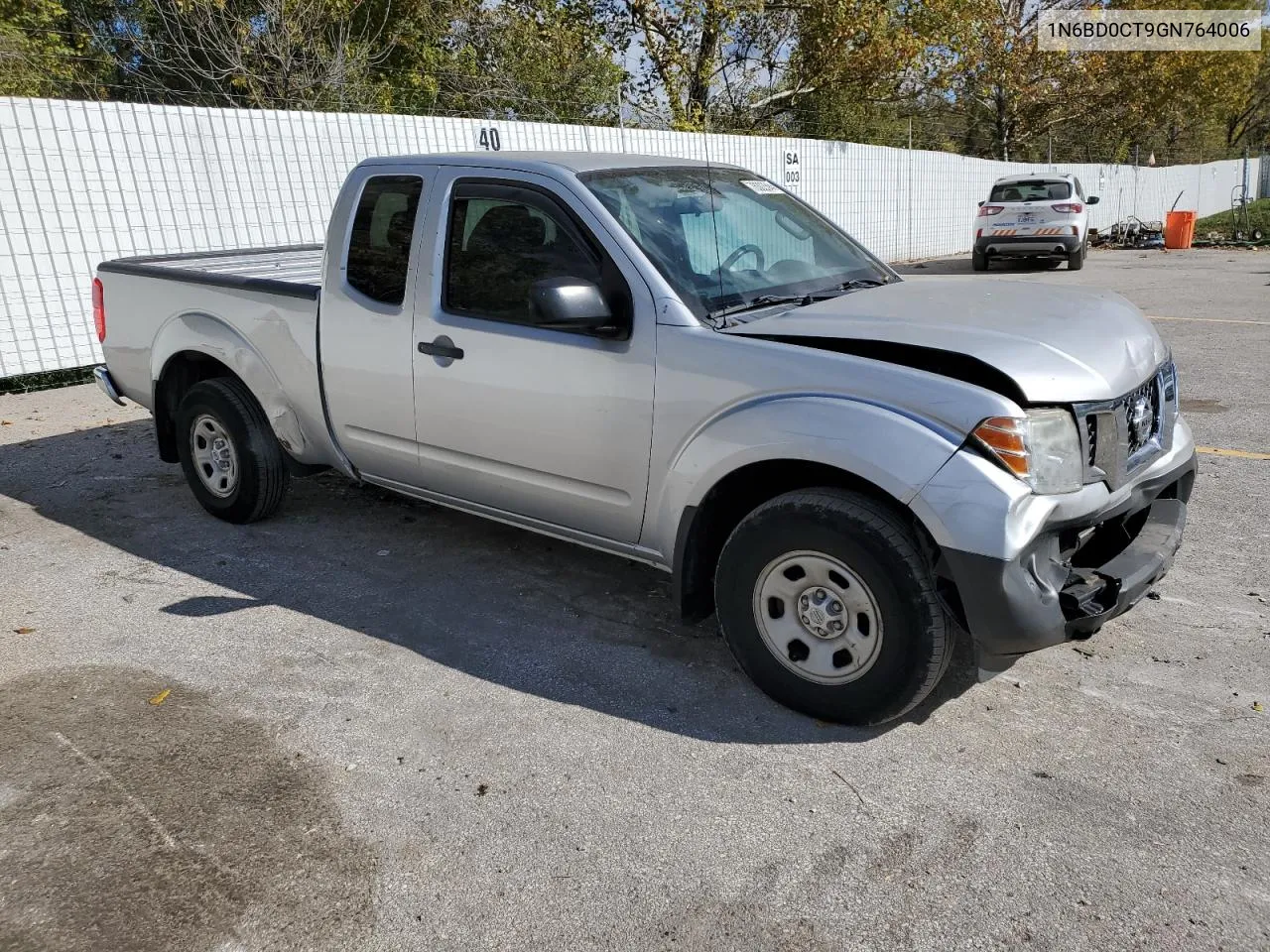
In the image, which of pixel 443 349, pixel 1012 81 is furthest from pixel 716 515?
pixel 1012 81

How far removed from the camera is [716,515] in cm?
374

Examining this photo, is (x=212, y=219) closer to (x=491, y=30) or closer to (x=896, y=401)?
(x=896, y=401)

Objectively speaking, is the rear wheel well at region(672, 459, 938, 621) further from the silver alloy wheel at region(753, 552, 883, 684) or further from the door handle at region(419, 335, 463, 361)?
the door handle at region(419, 335, 463, 361)

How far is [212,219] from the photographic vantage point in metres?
9.86

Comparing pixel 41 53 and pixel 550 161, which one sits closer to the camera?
pixel 550 161

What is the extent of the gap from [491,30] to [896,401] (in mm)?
20362

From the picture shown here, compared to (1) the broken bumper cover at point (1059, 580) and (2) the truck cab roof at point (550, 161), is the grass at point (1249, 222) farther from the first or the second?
(1) the broken bumper cover at point (1059, 580)

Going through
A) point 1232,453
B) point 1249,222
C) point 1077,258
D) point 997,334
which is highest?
point 997,334

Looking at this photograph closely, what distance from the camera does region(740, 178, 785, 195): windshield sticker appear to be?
4.68 meters

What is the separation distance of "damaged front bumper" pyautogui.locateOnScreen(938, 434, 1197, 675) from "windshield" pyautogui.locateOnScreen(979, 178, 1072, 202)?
1693 centimetres

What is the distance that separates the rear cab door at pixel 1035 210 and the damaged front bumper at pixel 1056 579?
1653 centimetres

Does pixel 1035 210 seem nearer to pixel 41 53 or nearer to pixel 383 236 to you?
pixel 383 236

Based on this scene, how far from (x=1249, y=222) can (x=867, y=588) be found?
102ft

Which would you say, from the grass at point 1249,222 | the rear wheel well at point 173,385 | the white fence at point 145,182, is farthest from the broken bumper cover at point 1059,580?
the grass at point 1249,222
